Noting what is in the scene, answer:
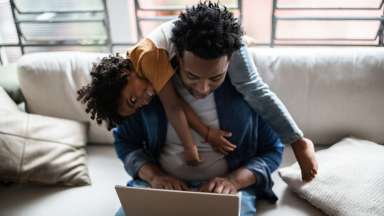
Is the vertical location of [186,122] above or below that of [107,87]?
below

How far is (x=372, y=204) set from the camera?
4.30 feet

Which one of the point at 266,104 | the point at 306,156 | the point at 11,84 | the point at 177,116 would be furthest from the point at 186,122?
the point at 11,84

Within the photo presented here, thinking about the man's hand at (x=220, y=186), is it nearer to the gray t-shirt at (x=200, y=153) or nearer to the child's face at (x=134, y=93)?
the gray t-shirt at (x=200, y=153)

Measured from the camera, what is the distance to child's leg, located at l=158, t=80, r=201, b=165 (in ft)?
4.18

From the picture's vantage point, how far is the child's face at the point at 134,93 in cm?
124

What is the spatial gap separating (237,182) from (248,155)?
0.38 ft

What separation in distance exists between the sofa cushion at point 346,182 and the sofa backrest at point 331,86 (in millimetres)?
121

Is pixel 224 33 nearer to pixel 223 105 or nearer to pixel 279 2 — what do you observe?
pixel 223 105

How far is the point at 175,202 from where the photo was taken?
112cm

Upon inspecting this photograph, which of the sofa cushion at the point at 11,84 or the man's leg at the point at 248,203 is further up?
the sofa cushion at the point at 11,84

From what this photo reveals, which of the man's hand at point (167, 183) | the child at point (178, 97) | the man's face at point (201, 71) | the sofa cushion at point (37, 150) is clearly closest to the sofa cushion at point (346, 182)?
the child at point (178, 97)

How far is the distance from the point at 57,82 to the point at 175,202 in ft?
2.83

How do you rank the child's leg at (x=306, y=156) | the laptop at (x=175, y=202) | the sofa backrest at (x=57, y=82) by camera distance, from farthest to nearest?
the sofa backrest at (x=57, y=82) < the child's leg at (x=306, y=156) < the laptop at (x=175, y=202)

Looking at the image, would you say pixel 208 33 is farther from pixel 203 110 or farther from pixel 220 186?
pixel 220 186
